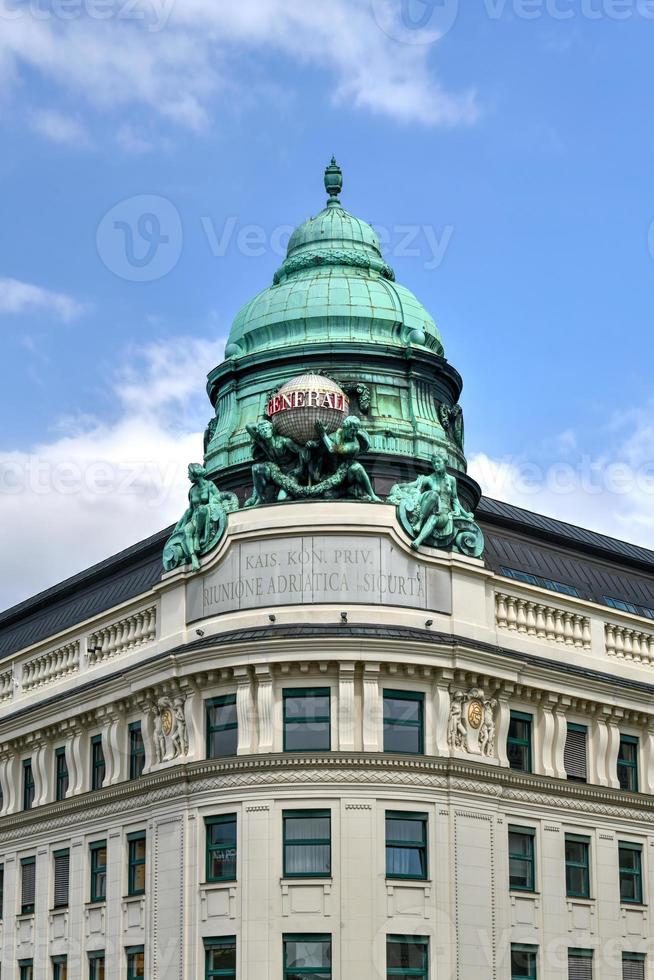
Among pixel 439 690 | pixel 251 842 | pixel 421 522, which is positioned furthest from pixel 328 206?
pixel 251 842

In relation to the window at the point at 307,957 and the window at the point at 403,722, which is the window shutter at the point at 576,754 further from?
the window at the point at 307,957

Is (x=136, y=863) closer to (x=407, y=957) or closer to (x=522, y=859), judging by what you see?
(x=407, y=957)

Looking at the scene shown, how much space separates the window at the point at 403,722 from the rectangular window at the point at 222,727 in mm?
4828

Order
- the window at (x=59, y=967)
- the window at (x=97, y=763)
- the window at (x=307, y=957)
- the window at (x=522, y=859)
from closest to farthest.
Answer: the window at (x=307, y=957) → the window at (x=522, y=859) → the window at (x=59, y=967) → the window at (x=97, y=763)

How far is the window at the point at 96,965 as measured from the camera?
60000 mm

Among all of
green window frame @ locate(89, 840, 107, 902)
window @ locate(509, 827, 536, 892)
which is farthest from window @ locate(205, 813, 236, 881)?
window @ locate(509, 827, 536, 892)

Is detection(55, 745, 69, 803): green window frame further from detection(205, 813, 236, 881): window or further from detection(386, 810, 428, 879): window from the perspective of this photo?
detection(386, 810, 428, 879): window

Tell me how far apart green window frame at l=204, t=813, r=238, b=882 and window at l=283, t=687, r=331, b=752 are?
9.73ft

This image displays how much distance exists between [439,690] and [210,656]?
24.1 ft

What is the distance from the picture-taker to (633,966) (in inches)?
2354

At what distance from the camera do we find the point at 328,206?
7369cm

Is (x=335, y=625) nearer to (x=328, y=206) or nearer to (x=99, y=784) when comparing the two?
(x=99, y=784)

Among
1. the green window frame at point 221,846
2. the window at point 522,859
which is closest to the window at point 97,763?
the green window frame at point 221,846

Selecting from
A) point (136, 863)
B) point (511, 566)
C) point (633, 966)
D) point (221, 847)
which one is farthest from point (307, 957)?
point (511, 566)
